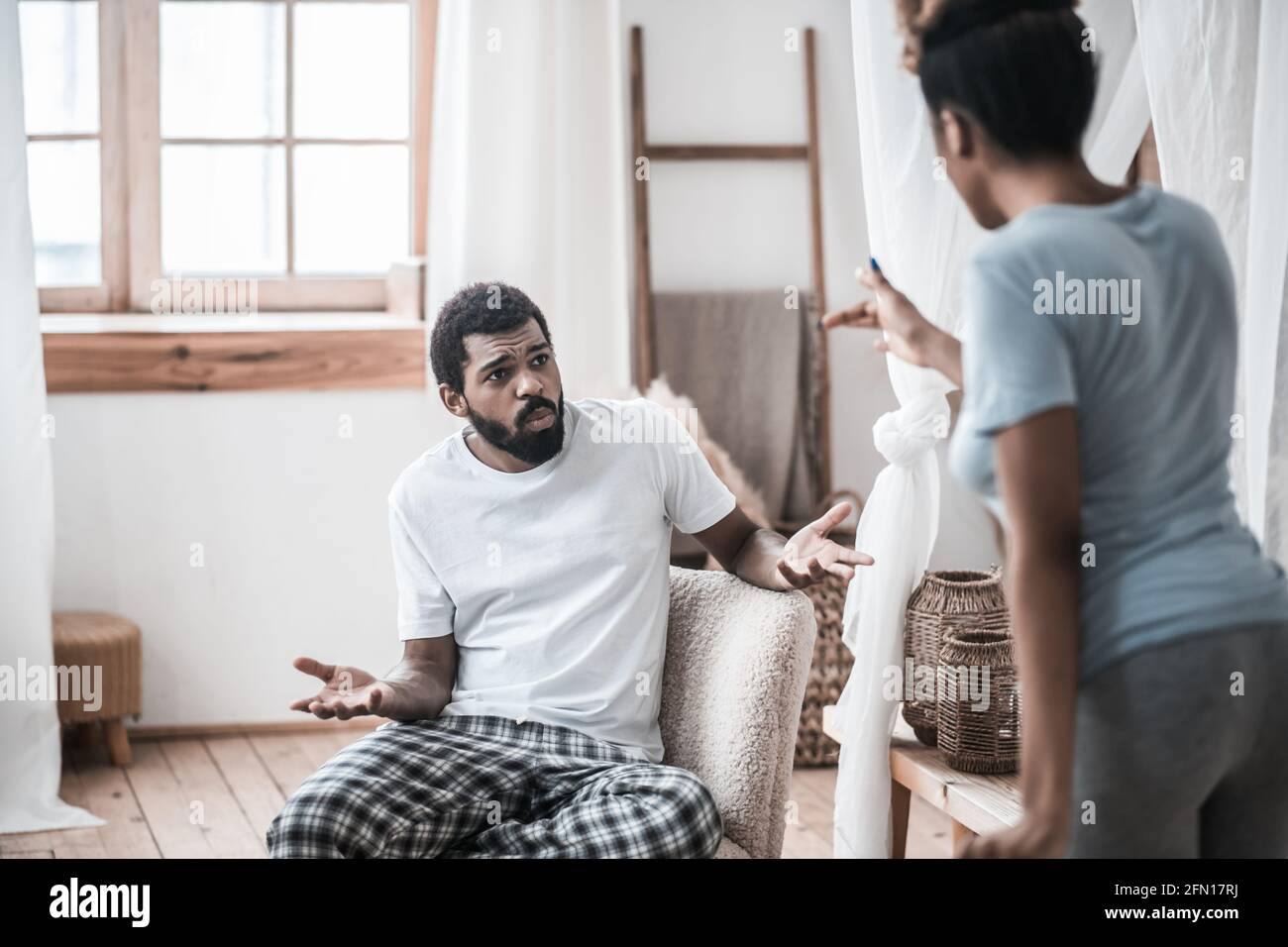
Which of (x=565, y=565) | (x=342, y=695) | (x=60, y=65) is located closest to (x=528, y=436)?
(x=565, y=565)

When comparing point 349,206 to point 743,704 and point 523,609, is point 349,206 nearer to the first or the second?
point 523,609

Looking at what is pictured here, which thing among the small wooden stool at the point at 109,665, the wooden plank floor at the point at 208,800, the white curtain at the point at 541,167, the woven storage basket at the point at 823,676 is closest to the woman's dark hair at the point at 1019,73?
the wooden plank floor at the point at 208,800

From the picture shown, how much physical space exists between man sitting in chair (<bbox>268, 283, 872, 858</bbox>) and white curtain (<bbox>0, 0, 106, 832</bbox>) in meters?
1.15

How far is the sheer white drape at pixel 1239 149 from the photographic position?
1.97 m

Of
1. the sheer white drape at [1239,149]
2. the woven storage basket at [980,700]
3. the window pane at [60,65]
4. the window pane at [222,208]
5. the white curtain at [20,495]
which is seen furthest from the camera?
the window pane at [222,208]

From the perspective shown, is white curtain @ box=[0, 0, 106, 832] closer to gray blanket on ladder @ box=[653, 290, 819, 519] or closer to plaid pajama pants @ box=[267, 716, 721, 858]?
plaid pajama pants @ box=[267, 716, 721, 858]

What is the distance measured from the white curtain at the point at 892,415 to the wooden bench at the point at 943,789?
0.03 metres

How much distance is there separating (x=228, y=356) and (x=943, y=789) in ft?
6.27

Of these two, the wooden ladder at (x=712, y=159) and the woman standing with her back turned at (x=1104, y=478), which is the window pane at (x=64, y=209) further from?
the woman standing with her back turned at (x=1104, y=478)

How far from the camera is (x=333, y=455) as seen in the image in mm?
3117

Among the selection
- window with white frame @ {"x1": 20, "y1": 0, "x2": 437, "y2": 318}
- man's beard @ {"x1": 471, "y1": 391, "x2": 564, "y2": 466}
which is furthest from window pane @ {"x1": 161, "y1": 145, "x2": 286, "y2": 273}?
man's beard @ {"x1": 471, "y1": 391, "x2": 564, "y2": 466}

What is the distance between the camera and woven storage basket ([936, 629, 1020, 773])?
6.04 ft

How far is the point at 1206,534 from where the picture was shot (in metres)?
0.93

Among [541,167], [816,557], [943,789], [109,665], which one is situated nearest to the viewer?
[816,557]
